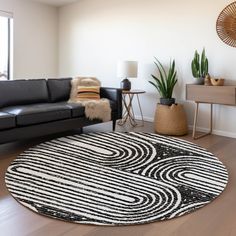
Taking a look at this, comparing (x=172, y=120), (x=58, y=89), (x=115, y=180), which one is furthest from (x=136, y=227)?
(x=58, y=89)

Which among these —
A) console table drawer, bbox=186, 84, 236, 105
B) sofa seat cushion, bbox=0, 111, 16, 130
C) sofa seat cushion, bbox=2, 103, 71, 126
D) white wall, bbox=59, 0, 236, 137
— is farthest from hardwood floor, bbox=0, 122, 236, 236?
white wall, bbox=59, 0, 236, 137

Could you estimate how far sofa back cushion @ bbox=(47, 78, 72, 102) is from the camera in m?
4.27

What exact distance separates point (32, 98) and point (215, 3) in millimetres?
2881

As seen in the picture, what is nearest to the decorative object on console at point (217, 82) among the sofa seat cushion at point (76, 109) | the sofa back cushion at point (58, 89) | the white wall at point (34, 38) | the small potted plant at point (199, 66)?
the small potted plant at point (199, 66)

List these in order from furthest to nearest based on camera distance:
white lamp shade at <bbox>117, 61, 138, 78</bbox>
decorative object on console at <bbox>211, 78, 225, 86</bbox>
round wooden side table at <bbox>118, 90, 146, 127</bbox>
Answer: round wooden side table at <bbox>118, 90, 146, 127</bbox> < white lamp shade at <bbox>117, 61, 138, 78</bbox> < decorative object on console at <bbox>211, 78, 225, 86</bbox>

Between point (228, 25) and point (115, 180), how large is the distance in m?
2.83

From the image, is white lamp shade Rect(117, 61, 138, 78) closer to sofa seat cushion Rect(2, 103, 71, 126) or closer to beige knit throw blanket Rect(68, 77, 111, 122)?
beige knit throw blanket Rect(68, 77, 111, 122)

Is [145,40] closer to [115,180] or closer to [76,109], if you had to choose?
[76,109]

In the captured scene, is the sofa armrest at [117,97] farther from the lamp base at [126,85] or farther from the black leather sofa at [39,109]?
the lamp base at [126,85]

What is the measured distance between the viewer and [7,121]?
3.14 m

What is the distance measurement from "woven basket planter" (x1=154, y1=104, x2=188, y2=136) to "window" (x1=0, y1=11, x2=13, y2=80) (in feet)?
10.1

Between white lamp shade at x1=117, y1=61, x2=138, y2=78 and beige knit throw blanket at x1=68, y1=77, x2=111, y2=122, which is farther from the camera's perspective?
white lamp shade at x1=117, y1=61, x2=138, y2=78

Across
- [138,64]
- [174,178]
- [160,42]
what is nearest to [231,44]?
[160,42]

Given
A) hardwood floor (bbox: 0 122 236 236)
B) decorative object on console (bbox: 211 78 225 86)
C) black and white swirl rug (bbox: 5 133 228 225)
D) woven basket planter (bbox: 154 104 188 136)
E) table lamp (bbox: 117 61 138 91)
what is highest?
table lamp (bbox: 117 61 138 91)
